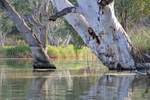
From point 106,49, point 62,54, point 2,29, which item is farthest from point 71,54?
point 106,49

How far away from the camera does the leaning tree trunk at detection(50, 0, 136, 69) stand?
795 inches

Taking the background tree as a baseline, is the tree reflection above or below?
below

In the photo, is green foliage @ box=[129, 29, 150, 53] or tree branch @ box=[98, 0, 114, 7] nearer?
tree branch @ box=[98, 0, 114, 7]

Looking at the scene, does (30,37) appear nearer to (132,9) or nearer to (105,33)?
(105,33)

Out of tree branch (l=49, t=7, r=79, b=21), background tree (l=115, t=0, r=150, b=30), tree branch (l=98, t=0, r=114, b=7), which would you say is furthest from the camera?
background tree (l=115, t=0, r=150, b=30)

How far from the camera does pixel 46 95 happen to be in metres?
11.3

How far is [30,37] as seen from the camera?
75.4 feet

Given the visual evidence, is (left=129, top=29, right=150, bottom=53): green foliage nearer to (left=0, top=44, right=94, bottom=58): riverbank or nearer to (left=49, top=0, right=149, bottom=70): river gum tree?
(left=49, top=0, right=149, bottom=70): river gum tree

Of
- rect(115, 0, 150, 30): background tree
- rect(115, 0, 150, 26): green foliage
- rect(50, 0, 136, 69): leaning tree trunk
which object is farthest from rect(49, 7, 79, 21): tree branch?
rect(115, 0, 150, 26): green foliage

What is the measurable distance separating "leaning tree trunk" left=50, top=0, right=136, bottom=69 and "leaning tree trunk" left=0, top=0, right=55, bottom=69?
2334mm

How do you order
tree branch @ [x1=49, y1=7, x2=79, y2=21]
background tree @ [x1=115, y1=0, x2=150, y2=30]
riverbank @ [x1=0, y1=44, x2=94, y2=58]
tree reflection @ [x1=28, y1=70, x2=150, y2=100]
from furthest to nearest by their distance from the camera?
riverbank @ [x1=0, y1=44, x2=94, y2=58] < background tree @ [x1=115, y1=0, x2=150, y2=30] < tree branch @ [x1=49, y1=7, x2=79, y2=21] < tree reflection @ [x1=28, y1=70, x2=150, y2=100]

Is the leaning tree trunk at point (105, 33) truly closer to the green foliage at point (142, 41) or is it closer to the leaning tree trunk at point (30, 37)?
the green foliage at point (142, 41)

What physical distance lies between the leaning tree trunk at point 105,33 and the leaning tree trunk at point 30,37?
7.66ft

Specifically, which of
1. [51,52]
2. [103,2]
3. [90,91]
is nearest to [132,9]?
[103,2]
